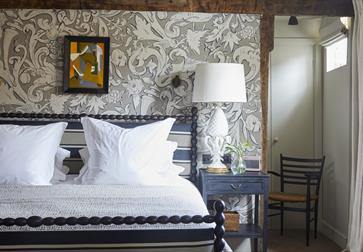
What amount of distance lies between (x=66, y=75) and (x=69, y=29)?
0.40 meters

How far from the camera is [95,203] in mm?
2100

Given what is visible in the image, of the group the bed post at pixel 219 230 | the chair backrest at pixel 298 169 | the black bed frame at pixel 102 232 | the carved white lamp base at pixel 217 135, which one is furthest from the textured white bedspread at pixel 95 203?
the chair backrest at pixel 298 169

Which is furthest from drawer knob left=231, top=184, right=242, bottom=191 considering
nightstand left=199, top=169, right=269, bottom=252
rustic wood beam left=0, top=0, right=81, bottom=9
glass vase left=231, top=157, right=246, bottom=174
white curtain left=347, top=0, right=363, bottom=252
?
rustic wood beam left=0, top=0, right=81, bottom=9

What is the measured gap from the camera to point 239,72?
3496 mm

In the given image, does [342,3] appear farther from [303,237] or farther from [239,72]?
[303,237]

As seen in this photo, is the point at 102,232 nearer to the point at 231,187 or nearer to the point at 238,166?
the point at 231,187

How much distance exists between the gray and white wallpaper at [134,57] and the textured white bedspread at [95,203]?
4.29ft

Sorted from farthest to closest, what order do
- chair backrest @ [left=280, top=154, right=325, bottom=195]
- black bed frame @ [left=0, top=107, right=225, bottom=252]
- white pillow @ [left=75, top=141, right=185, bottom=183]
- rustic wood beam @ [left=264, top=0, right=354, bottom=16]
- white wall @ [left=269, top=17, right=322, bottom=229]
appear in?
white wall @ [left=269, top=17, right=322, bottom=229] < chair backrest @ [left=280, top=154, right=325, bottom=195] < rustic wood beam @ [left=264, top=0, right=354, bottom=16] < white pillow @ [left=75, top=141, right=185, bottom=183] < black bed frame @ [left=0, top=107, right=225, bottom=252]

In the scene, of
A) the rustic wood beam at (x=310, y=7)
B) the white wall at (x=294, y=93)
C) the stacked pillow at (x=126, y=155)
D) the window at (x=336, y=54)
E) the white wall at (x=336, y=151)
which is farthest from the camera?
the white wall at (x=294, y=93)

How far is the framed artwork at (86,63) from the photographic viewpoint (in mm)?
3701

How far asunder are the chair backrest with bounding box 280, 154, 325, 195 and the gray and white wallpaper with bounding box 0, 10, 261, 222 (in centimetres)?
112

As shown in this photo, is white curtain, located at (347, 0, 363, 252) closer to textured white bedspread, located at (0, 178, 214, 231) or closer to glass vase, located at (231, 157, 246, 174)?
glass vase, located at (231, 157, 246, 174)

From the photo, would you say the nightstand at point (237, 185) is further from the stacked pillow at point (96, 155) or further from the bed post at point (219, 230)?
the bed post at point (219, 230)

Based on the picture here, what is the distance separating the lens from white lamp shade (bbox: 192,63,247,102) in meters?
3.43
